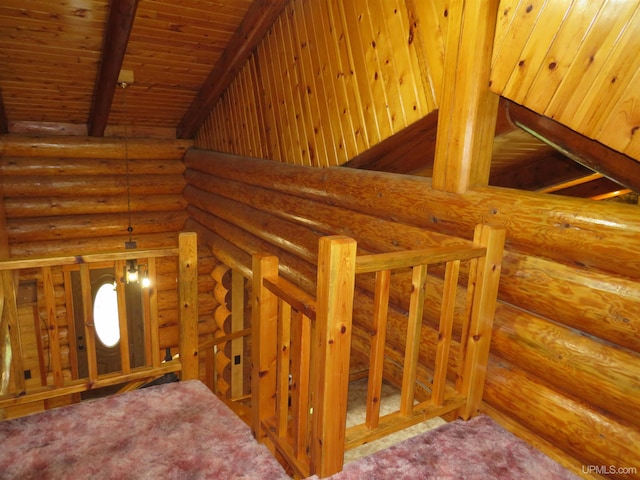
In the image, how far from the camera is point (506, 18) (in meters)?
3.00

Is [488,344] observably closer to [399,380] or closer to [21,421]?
[399,380]

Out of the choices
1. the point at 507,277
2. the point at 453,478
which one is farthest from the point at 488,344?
the point at 453,478

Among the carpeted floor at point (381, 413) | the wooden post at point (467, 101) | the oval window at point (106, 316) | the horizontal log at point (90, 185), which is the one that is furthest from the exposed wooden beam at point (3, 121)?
the wooden post at point (467, 101)

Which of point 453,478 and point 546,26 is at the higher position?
point 546,26

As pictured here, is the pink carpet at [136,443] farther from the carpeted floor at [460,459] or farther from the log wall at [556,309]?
the log wall at [556,309]

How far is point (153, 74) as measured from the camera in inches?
276

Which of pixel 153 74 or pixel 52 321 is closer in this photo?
pixel 52 321

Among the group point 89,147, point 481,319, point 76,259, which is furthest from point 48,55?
point 481,319

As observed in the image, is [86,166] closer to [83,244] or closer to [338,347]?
[83,244]

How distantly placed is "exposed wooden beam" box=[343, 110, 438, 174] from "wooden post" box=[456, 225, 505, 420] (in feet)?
4.34

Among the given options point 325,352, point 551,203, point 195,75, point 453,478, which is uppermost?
point 195,75

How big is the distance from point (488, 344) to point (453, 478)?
0.93 m

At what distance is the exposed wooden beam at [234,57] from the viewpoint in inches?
225

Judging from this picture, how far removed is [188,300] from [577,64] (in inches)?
116
